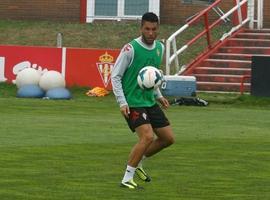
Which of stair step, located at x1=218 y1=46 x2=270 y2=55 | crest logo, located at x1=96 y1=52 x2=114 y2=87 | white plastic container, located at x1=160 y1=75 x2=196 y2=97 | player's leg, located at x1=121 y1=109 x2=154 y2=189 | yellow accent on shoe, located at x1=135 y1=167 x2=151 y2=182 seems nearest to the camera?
player's leg, located at x1=121 y1=109 x2=154 y2=189

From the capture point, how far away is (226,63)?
3562 centimetres

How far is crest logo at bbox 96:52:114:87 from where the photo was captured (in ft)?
109

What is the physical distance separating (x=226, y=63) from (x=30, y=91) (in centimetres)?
654

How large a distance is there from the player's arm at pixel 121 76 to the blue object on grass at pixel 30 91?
1915cm

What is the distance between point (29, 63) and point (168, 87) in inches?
180

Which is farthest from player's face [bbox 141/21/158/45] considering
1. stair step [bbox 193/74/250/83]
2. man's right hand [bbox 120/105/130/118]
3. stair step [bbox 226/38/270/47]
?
stair step [bbox 226/38/270/47]

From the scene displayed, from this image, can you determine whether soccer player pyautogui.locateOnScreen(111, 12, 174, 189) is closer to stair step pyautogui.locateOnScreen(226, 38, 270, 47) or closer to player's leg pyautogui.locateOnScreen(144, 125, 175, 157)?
player's leg pyautogui.locateOnScreen(144, 125, 175, 157)

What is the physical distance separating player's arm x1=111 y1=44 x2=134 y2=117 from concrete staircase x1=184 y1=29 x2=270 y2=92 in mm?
20271

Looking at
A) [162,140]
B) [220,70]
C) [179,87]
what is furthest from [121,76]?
[220,70]

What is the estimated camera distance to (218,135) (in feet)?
71.3

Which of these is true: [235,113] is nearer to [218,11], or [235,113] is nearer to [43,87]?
[43,87]

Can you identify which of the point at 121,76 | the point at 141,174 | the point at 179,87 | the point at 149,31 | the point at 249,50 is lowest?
the point at 179,87

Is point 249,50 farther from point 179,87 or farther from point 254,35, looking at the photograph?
point 179,87

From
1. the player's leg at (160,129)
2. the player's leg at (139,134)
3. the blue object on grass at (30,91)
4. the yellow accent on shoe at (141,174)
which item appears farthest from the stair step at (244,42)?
the player's leg at (139,134)
